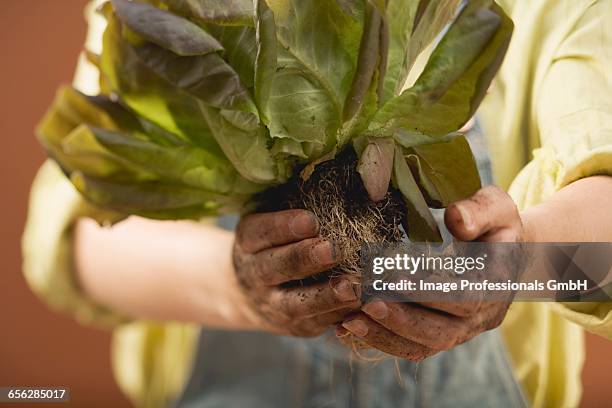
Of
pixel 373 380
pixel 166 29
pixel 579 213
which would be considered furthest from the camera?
pixel 373 380

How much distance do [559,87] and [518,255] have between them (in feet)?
0.58

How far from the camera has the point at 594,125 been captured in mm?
463

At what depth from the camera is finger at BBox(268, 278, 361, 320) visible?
368mm

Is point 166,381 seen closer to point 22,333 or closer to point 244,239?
point 22,333

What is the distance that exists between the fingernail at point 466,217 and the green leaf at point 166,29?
5.9 inches

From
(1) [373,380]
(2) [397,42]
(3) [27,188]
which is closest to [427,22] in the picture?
(2) [397,42]

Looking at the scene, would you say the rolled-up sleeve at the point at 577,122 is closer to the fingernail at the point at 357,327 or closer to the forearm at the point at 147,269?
the fingernail at the point at 357,327

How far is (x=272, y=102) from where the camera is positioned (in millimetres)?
372

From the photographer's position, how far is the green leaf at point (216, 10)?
0.34 meters

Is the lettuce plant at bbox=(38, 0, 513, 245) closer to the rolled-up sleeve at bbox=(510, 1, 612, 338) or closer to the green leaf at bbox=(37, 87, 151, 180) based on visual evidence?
the green leaf at bbox=(37, 87, 151, 180)

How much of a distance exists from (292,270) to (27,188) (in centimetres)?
46

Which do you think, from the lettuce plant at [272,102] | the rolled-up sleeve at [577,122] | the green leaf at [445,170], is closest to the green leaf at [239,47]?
the lettuce plant at [272,102]

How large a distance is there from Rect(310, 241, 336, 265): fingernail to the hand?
3cm

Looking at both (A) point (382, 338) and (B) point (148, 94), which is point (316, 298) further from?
(B) point (148, 94)
